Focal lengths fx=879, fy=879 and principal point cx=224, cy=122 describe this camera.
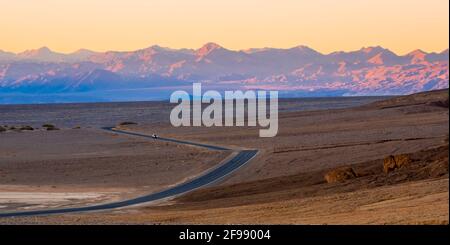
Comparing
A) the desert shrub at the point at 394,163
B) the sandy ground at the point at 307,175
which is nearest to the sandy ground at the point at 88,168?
the sandy ground at the point at 307,175

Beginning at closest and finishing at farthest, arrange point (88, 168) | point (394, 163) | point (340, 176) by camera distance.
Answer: point (340, 176)
point (394, 163)
point (88, 168)

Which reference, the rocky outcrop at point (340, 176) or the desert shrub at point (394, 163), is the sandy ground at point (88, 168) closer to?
the rocky outcrop at point (340, 176)

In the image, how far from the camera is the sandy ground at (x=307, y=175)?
25.8 meters

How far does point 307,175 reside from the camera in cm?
4375

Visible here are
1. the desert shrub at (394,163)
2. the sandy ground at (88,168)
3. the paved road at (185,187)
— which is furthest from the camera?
the sandy ground at (88,168)

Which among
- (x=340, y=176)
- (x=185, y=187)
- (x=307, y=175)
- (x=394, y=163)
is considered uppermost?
(x=394, y=163)

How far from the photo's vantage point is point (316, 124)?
9306 centimetres

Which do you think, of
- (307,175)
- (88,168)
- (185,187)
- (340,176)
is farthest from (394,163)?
(88,168)

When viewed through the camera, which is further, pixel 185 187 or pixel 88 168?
pixel 88 168

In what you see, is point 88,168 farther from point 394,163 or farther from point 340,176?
point 394,163

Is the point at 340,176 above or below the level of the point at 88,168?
above

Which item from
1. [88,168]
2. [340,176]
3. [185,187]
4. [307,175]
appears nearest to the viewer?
[340,176]
